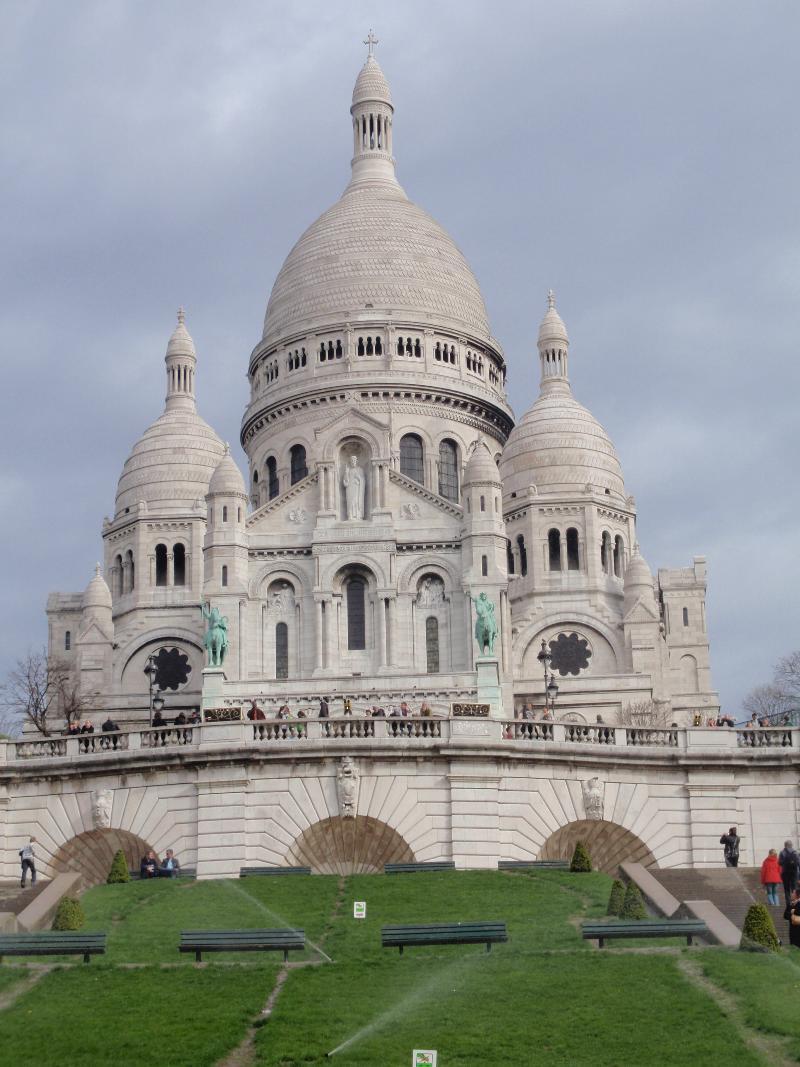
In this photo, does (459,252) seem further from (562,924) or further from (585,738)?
(562,924)

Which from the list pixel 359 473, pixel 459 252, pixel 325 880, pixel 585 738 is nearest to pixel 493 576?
pixel 359 473

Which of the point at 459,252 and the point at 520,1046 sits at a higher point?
the point at 459,252

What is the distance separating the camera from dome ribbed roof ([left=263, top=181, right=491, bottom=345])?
109 meters

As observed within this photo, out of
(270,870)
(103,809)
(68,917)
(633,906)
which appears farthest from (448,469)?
(68,917)

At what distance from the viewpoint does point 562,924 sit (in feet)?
103

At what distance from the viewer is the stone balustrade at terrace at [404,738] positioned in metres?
40.7

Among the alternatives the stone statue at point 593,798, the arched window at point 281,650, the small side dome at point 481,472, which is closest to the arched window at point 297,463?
the small side dome at point 481,472

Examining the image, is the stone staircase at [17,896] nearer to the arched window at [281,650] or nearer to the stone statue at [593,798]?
the stone statue at [593,798]

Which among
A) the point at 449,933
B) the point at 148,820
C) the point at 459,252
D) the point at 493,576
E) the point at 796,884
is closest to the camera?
the point at 449,933

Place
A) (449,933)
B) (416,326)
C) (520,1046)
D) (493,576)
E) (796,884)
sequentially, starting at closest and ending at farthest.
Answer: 1. (520,1046)
2. (449,933)
3. (796,884)
4. (493,576)
5. (416,326)

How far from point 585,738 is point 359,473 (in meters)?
52.9

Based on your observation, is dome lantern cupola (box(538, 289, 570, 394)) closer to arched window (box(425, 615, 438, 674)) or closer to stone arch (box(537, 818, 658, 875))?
arched window (box(425, 615, 438, 674))

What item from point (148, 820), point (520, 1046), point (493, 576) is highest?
point (493, 576)

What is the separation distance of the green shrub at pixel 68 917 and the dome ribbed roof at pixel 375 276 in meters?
78.2
